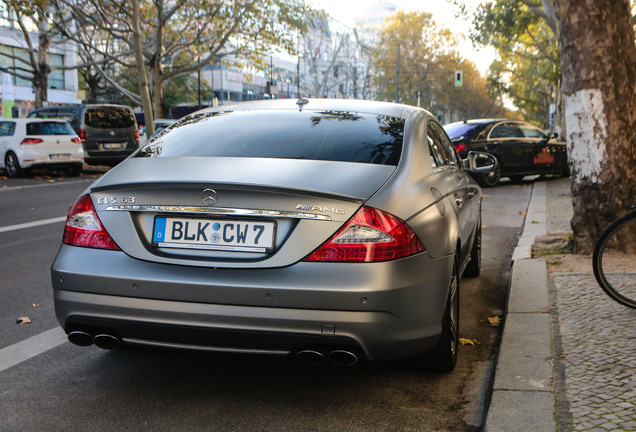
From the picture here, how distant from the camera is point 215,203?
345cm

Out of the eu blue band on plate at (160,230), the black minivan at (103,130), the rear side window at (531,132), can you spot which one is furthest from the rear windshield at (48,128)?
the eu blue band on plate at (160,230)

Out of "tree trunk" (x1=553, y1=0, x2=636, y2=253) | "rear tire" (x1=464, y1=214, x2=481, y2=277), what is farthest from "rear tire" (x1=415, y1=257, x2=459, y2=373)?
"tree trunk" (x1=553, y1=0, x2=636, y2=253)

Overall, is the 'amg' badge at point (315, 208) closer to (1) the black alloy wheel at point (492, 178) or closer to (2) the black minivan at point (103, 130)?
(1) the black alloy wheel at point (492, 178)

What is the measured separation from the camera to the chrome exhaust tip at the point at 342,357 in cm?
346

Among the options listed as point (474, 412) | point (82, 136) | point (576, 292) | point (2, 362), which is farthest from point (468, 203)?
point (82, 136)

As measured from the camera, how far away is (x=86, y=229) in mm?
3697

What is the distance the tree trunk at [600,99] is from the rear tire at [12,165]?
52.8ft

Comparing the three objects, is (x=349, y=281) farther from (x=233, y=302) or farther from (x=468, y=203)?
(x=468, y=203)

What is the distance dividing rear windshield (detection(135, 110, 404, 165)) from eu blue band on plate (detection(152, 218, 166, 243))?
63 cm

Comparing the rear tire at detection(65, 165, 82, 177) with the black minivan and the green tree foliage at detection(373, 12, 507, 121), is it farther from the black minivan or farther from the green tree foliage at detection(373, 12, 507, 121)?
the green tree foliage at detection(373, 12, 507, 121)

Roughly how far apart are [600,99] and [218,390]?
15.1 ft

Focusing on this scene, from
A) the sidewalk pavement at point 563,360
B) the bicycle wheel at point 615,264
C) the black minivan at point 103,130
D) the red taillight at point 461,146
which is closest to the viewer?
the sidewalk pavement at point 563,360

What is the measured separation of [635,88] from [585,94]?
443mm

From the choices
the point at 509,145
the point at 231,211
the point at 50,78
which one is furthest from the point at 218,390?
the point at 50,78
